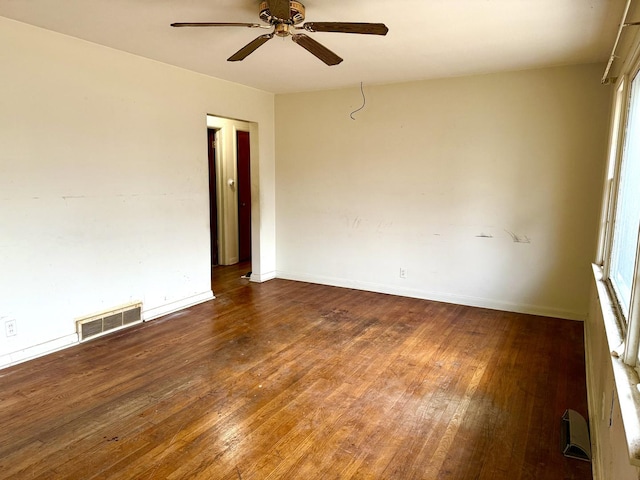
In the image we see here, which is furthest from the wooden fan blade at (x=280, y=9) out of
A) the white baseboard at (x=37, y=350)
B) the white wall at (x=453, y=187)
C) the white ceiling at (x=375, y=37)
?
the white baseboard at (x=37, y=350)

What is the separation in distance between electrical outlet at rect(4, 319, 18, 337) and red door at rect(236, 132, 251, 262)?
12.7ft

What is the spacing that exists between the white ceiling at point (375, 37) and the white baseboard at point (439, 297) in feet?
7.70

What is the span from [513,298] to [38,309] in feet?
14.1

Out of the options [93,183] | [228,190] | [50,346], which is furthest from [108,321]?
[228,190]

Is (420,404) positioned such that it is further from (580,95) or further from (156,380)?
(580,95)

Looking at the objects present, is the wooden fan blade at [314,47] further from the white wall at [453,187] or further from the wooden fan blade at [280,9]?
the white wall at [453,187]

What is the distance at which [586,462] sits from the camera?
2.02 m

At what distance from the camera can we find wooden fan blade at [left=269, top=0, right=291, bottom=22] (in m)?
2.25

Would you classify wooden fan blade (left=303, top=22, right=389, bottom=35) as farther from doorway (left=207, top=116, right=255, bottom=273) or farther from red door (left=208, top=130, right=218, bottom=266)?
red door (left=208, top=130, right=218, bottom=266)

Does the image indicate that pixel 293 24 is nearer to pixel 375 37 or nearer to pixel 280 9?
pixel 280 9

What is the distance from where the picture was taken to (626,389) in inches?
51.7

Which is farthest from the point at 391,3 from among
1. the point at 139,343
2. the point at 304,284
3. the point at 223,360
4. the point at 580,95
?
the point at 304,284

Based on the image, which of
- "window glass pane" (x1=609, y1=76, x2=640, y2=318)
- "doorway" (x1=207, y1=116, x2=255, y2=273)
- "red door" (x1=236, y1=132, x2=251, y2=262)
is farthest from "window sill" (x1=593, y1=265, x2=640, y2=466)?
"red door" (x1=236, y1=132, x2=251, y2=262)

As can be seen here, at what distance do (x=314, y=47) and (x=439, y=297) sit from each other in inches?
123
